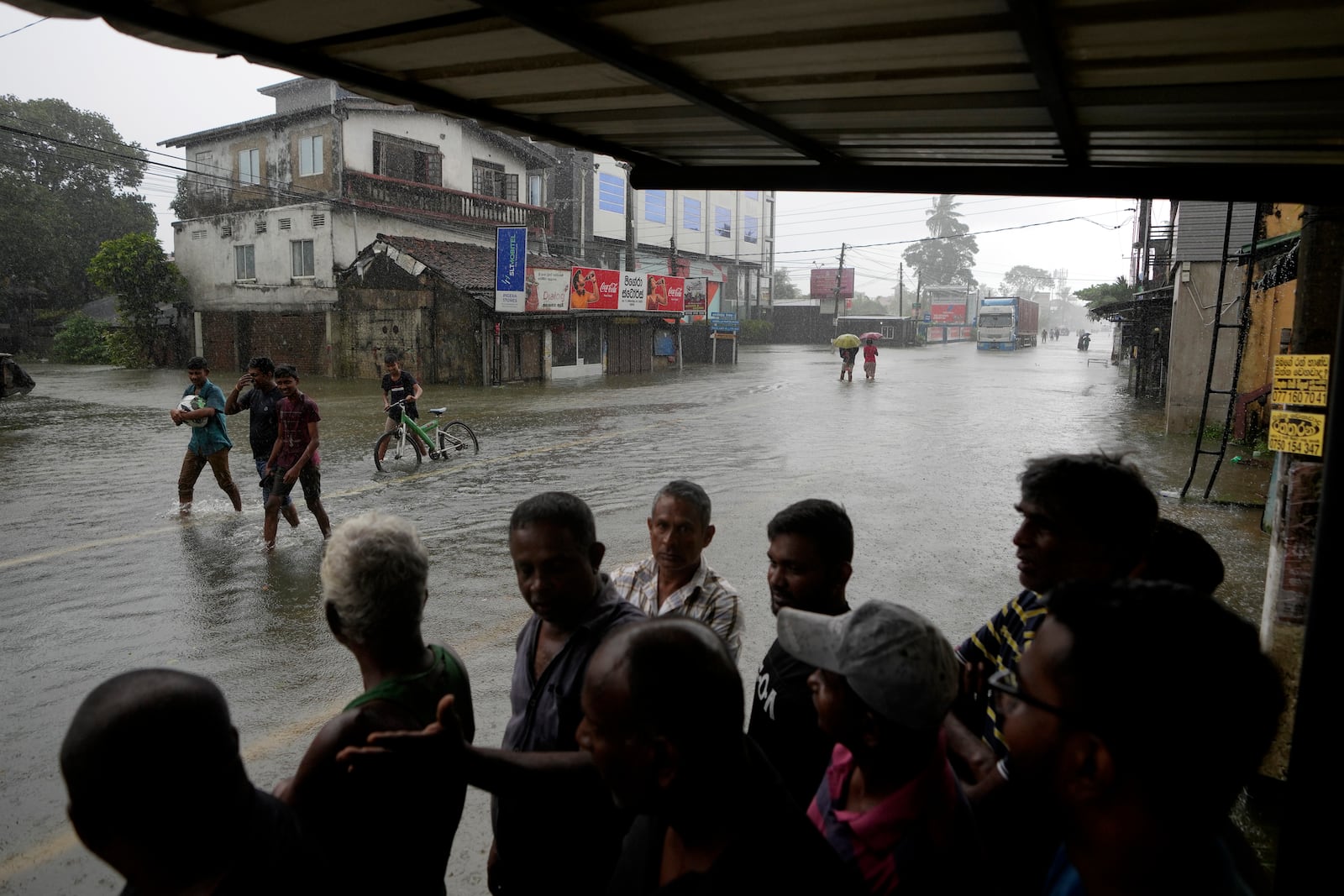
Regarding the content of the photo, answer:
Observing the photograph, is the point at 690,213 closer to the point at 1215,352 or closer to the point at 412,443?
the point at 412,443

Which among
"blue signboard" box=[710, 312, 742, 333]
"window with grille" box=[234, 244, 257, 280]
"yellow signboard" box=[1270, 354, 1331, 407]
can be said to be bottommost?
"yellow signboard" box=[1270, 354, 1331, 407]

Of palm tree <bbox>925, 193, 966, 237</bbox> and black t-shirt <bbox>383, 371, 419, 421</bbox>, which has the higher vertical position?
palm tree <bbox>925, 193, 966, 237</bbox>

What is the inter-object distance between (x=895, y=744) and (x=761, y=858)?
327 mm

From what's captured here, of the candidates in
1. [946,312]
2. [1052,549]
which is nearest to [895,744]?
[1052,549]

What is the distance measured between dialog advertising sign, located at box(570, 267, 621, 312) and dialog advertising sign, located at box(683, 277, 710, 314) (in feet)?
23.5

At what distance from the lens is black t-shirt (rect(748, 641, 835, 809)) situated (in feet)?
7.00

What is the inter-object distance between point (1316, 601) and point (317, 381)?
2806 centimetres

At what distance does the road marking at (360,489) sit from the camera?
7.50 m

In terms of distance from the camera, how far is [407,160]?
3025cm

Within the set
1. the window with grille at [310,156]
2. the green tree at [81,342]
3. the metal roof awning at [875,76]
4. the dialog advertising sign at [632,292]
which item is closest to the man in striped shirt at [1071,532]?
the metal roof awning at [875,76]

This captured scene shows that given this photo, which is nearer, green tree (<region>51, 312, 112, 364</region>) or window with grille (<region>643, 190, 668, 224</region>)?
green tree (<region>51, 312, 112, 364</region>)

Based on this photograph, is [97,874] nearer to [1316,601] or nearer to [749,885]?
[749,885]

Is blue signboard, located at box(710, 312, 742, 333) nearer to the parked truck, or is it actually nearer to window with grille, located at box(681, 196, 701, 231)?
window with grille, located at box(681, 196, 701, 231)

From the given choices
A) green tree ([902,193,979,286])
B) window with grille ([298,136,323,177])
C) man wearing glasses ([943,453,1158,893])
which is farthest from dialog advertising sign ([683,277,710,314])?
green tree ([902,193,979,286])
